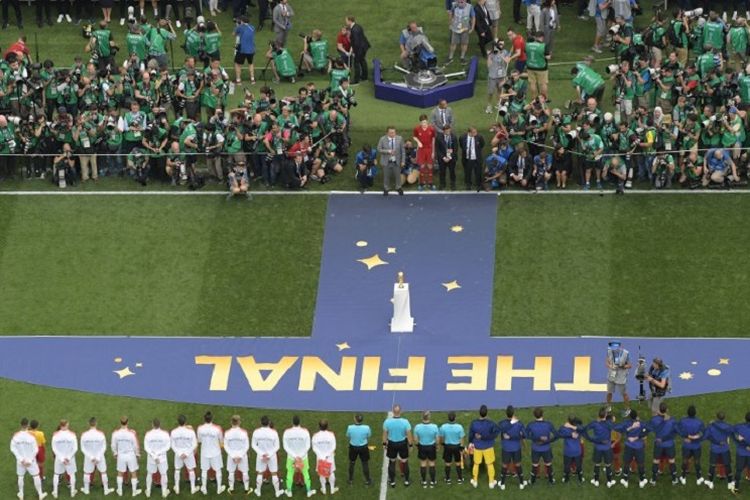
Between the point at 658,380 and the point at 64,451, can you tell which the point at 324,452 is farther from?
the point at 658,380

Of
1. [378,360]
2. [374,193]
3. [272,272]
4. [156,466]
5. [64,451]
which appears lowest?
[156,466]

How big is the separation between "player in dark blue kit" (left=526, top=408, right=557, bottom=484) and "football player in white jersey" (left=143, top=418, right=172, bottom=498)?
22.6 ft

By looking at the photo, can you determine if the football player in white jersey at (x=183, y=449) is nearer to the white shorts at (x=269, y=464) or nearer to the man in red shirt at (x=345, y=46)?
the white shorts at (x=269, y=464)

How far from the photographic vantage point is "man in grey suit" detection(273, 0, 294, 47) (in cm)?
5853

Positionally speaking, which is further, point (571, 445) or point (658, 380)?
point (658, 380)

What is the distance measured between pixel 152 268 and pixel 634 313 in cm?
1052

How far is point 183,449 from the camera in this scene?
45.7 metres

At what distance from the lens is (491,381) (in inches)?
1921

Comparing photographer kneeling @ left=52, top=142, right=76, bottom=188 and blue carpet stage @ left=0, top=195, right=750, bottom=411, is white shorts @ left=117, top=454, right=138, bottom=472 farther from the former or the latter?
photographer kneeling @ left=52, top=142, right=76, bottom=188

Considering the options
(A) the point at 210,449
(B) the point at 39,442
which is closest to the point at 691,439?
(A) the point at 210,449

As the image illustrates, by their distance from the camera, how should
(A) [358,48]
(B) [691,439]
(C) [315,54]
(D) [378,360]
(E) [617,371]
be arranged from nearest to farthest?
(B) [691,439]
(E) [617,371]
(D) [378,360]
(A) [358,48]
(C) [315,54]

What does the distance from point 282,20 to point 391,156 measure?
6655mm

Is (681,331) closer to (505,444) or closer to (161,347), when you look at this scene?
(505,444)

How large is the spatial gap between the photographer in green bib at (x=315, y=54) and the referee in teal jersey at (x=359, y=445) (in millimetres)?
14676
